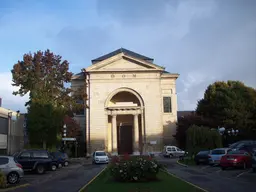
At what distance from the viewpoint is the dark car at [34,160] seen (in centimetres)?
2636

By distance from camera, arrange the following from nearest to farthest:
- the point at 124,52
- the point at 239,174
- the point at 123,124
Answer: the point at 239,174 < the point at 124,52 < the point at 123,124

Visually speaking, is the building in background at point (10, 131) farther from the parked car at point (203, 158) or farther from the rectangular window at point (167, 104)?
the rectangular window at point (167, 104)

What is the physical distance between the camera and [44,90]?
4834cm

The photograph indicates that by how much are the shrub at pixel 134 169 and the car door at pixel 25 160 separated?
1274cm

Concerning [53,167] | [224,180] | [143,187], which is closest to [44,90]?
[53,167]

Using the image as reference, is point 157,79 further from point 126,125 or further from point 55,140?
point 55,140

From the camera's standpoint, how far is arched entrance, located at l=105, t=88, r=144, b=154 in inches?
2554

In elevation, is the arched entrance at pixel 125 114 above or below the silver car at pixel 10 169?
above

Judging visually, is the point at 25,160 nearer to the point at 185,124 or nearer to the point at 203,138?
the point at 203,138

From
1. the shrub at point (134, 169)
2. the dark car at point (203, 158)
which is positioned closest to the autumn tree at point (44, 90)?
the dark car at point (203, 158)

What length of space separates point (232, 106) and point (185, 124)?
8.74 meters

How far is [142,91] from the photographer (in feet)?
216

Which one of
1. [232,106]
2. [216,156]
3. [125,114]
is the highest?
[232,106]

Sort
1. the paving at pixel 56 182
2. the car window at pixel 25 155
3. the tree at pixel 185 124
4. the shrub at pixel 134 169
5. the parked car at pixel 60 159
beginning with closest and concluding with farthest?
1. the shrub at pixel 134 169
2. the paving at pixel 56 182
3. the car window at pixel 25 155
4. the parked car at pixel 60 159
5. the tree at pixel 185 124
